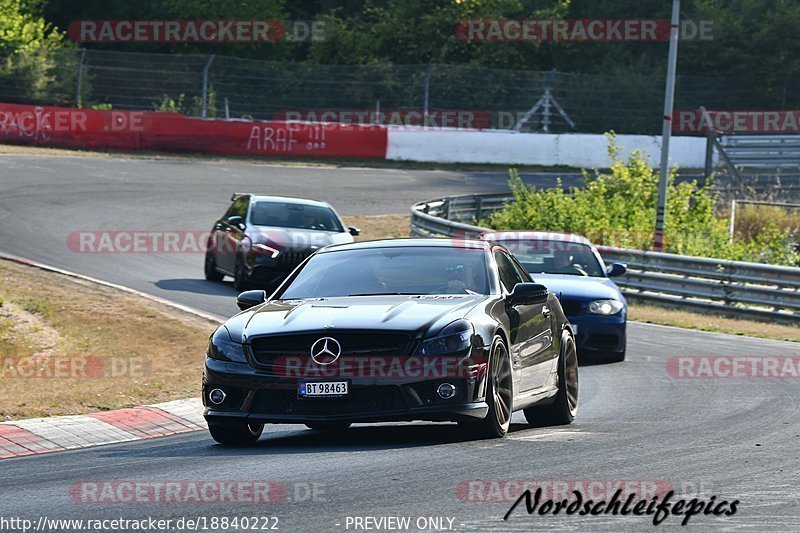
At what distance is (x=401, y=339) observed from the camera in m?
8.84

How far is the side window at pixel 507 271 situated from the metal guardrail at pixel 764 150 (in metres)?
32.8

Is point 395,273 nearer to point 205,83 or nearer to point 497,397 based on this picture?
point 497,397

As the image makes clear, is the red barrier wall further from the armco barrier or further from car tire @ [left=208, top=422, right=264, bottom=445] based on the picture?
car tire @ [left=208, top=422, right=264, bottom=445]

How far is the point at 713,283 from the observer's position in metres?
24.7

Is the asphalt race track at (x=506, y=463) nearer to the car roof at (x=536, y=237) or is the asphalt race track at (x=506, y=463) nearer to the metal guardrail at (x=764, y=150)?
the car roof at (x=536, y=237)

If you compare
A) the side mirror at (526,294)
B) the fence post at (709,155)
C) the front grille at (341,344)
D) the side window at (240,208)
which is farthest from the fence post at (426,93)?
the front grille at (341,344)

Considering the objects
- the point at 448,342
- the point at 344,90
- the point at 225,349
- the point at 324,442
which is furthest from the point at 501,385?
the point at 344,90

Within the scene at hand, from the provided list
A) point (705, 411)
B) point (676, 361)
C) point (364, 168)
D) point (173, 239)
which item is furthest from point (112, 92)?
point (705, 411)

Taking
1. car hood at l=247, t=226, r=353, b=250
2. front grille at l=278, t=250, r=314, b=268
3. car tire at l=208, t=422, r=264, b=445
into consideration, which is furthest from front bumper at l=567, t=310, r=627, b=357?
car tire at l=208, t=422, r=264, b=445

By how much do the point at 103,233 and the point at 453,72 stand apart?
23317 millimetres

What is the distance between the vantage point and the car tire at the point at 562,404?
421 inches

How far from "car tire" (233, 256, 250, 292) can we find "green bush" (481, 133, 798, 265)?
35.5ft

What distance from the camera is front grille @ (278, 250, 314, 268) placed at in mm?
21350

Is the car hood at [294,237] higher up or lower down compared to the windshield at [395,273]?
lower down
